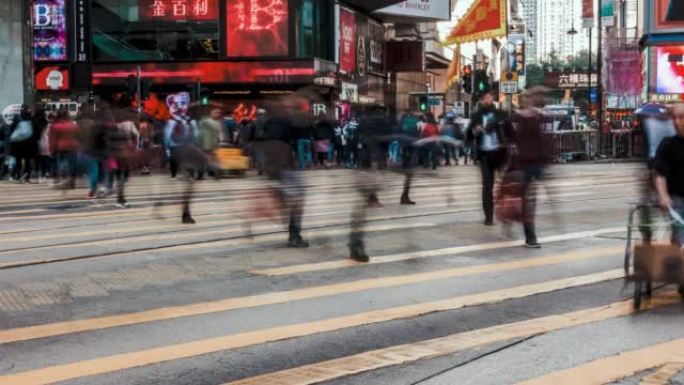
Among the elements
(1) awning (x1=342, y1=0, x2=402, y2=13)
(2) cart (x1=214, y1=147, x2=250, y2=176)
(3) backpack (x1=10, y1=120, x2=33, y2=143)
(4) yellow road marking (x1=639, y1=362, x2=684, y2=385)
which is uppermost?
(1) awning (x1=342, y1=0, x2=402, y2=13)

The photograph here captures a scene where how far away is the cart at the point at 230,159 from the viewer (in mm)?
16234

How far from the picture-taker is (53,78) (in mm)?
41000

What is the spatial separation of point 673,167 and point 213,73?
118 ft

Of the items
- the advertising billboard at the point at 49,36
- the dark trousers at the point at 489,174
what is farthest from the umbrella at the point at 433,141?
the advertising billboard at the point at 49,36

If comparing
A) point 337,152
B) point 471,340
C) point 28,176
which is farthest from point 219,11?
point 471,340

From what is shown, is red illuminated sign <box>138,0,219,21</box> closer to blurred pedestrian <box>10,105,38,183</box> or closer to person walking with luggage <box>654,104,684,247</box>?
blurred pedestrian <box>10,105,38,183</box>

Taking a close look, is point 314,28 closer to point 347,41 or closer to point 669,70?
point 347,41

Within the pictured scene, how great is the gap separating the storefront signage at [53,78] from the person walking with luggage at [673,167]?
35.5m

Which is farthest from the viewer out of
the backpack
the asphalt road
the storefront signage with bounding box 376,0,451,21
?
the storefront signage with bounding box 376,0,451,21

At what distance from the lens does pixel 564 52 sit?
160625 millimetres

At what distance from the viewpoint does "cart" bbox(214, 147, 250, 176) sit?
639 inches

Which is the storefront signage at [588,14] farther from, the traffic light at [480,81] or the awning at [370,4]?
the traffic light at [480,81]

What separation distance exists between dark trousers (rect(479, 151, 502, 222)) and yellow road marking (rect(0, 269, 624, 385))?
4.24 metres

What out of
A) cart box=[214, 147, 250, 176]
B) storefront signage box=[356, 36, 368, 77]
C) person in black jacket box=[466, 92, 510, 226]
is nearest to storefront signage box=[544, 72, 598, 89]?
storefront signage box=[356, 36, 368, 77]
